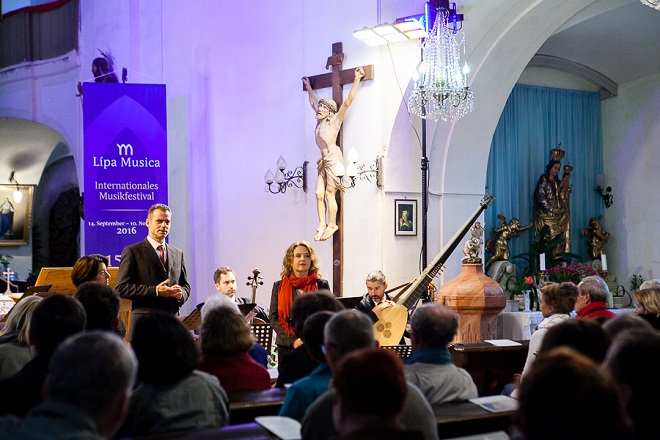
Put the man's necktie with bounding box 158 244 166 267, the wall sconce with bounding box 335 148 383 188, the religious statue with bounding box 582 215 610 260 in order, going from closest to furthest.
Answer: the man's necktie with bounding box 158 244 166 267 → the wall sconce with bounding box 335 148 383 188 → the religious statue with bounding box 582 215 610 260

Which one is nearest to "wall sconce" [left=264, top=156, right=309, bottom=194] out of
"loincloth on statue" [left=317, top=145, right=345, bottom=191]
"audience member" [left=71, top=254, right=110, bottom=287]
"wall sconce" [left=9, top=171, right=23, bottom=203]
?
"loincloth on statue" [left=317, top=145, right=345, bottom=191]

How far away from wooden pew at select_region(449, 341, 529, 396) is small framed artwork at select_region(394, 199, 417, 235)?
2953 mm

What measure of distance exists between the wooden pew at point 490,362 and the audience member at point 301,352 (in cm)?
205

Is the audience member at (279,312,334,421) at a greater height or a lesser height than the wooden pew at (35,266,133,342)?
lesser

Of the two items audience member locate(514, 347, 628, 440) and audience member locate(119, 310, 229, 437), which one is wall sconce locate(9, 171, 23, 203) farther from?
audience member locate(514, 347, 628, 440)

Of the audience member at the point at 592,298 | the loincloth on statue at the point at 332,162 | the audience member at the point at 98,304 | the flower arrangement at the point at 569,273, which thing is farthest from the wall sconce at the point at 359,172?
the audience member at the point at 98,304

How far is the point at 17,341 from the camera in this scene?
3.82 m

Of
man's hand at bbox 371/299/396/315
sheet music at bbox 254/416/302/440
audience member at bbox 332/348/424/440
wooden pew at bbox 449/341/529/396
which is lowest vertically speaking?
wooden pew at bbox 449/341/529/396

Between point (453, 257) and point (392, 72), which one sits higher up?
point (392, 72)

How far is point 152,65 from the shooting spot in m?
12.3

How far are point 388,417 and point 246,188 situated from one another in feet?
29.1

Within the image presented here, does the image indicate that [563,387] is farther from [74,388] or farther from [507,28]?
[507,28]

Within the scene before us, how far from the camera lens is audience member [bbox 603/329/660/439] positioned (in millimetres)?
2143

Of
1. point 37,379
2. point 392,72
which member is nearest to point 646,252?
point 392,72
